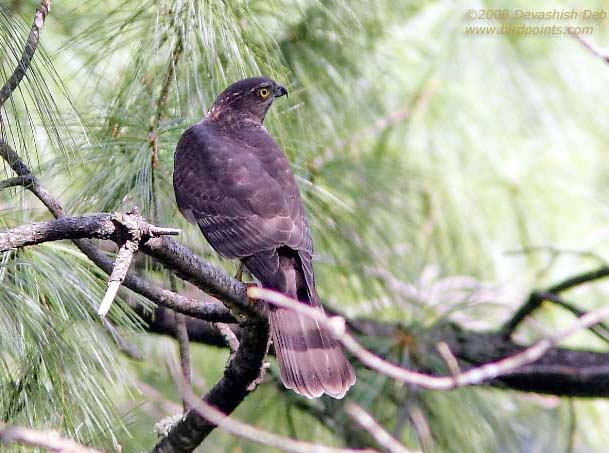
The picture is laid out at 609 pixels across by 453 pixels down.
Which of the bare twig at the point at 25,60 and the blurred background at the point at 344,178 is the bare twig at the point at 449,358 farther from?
the bare twig at the point at 25,60

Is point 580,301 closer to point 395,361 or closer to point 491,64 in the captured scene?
point 491,64

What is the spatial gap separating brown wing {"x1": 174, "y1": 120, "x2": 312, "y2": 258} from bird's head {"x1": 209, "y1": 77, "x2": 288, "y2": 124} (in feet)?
0.41

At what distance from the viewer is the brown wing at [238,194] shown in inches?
121

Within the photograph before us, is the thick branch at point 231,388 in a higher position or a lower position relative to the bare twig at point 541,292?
higher

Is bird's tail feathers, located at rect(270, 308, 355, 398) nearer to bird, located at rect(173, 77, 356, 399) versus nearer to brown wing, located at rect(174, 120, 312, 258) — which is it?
bird, located at rect(173, 77, 356, 399)

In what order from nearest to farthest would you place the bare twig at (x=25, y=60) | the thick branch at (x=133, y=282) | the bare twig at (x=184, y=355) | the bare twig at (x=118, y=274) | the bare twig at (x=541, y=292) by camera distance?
the bare twig at (x=118, y=274) < the bare twig at (x=25, y=60) < the thick branch at (x=133, y=282) < the bare twig at (x=184, y=355) < the bare twig at (x=541, y=292)

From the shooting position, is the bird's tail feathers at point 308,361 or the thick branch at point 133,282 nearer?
the thick branch at point 133,282

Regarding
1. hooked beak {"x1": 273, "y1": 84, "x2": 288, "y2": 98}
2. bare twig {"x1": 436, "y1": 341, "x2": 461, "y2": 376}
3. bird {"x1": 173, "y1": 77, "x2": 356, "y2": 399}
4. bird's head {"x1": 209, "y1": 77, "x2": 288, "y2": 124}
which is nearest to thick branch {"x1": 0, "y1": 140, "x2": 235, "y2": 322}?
bird {"x1": 173, "y1": 77, "x2": 356, "y2": 399}

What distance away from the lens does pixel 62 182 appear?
318cm

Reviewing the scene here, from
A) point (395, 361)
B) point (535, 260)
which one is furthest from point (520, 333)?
point (395, 361)

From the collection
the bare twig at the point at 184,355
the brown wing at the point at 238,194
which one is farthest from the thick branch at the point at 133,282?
the brown wing at the point at 238,194

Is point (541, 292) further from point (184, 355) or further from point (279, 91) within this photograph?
point (184, 355)

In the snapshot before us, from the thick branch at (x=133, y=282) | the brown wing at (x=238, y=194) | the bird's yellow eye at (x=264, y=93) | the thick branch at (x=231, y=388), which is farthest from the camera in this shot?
the bird's yellow eye at (x=264, y=93)

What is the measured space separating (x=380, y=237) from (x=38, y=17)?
2.31 meters
